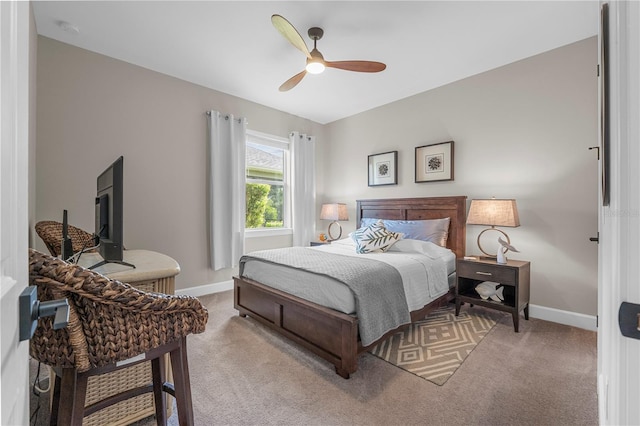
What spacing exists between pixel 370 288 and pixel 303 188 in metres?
2.91

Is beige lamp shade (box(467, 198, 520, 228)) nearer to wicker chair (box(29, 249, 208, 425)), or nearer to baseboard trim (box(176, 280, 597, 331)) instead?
baseboard trim (box(176, 280, 597, 331))

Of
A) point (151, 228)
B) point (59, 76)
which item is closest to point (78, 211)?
point (151, 228)

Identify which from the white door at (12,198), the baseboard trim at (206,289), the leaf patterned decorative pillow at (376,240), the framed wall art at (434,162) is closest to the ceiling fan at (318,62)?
the framed wall art at (434,162)

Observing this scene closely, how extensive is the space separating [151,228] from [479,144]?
12.8 feet

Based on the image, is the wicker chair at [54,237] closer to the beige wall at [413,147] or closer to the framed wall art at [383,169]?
the beige wall at [413,147]

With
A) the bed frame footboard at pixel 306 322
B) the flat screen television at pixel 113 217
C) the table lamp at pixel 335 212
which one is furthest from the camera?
the table lamp at pixel 335 212

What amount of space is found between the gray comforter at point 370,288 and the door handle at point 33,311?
162 cm

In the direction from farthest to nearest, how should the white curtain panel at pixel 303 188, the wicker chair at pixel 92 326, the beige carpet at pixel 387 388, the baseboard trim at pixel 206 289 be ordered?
the white curtain panel at pixel 303 188, the baseboard trim at pixel 206 289, the beige carpet at pixel 387 388, the wicker chair at pixel 92 326

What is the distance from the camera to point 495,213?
109 inches

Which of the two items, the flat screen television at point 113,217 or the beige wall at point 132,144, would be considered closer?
the flat screen television at point 113,217

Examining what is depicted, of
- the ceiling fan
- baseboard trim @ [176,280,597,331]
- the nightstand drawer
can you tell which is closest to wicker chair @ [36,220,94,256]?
the ceiling fan

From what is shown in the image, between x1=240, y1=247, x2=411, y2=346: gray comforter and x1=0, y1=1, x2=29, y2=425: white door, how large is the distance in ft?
5.43

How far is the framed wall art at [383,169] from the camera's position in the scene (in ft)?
13.3

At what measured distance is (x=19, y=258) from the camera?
1.66 feet
